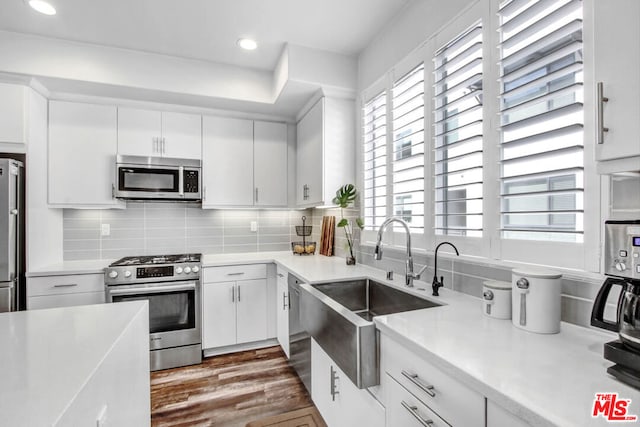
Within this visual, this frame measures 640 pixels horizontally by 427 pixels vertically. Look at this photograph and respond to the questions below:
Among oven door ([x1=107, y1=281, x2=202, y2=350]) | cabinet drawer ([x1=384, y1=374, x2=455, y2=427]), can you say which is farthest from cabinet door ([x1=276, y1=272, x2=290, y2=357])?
cabinet drawer ([x1=384, y1=374, x2=455, y2=427])

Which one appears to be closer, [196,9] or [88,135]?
[196,9]

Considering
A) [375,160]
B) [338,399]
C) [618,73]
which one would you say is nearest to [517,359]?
[618,73]

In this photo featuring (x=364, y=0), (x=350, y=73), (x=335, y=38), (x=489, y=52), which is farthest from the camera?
(x=350, y=73)

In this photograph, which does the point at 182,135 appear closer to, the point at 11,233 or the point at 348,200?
the point at 11,233

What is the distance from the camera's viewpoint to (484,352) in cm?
92

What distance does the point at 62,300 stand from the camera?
8.02ft

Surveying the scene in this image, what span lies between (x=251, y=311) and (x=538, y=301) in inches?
95.5

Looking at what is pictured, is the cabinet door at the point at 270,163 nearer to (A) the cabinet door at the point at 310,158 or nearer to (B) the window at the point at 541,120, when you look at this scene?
(A) the cabinet door at the point at 310,158

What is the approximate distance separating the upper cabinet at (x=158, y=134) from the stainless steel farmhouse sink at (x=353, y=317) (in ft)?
6.64

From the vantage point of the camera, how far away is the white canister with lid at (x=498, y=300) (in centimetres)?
121

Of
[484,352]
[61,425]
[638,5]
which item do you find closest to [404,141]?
[638,5]

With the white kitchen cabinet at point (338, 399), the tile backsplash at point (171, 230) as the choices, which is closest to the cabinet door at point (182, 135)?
the tile backsplash at point (171, 230)

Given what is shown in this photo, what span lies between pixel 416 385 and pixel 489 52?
4.78 ft

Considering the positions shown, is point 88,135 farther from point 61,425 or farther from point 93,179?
point 61,425
